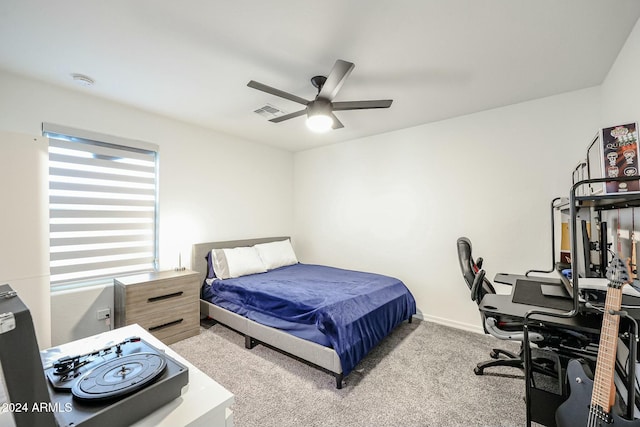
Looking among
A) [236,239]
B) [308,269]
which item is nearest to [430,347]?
[308,269]

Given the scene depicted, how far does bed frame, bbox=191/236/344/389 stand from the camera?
210cm

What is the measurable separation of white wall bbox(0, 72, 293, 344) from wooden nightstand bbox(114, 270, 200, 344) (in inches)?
12.6

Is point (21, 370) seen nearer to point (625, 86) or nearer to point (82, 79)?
point (82, 79)

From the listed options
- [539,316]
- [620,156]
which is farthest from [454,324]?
[620,156]

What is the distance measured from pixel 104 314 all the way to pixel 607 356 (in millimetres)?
3758

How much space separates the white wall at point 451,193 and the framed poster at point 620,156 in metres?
1.29

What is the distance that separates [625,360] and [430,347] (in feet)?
5.01

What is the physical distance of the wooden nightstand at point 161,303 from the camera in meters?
2.55

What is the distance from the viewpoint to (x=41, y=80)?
7.77ft

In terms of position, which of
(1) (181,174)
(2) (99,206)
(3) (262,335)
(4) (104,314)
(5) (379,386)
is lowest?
(5) (379,386)

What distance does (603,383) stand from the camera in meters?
1.17

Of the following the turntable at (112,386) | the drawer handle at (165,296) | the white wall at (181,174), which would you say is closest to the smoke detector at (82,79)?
the white wall at (181,174)

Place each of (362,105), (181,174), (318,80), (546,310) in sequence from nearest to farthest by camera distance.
Result: (546,310) < (362,105) < (318,80) < (181,174)

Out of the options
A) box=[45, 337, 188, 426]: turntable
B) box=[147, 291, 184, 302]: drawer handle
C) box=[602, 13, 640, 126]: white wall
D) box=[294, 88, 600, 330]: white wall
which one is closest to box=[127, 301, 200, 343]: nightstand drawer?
box=[147, 291, 184, 302]: drawer handle
